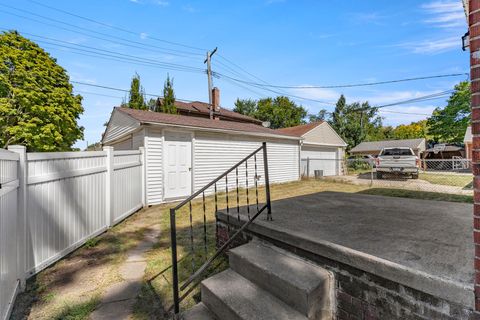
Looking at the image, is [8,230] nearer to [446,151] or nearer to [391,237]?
[391,237]

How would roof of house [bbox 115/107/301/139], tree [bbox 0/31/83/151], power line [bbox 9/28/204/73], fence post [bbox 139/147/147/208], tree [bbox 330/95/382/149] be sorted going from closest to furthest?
fence post [bbox 139/147/147/208] → roof of house [bbox 115/107/301/139] → tree [bbox 0/31/83/151] → power line [bbox 9/28/204/73] → tree [bbox 330/95/382/149]

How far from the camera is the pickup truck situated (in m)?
12.0

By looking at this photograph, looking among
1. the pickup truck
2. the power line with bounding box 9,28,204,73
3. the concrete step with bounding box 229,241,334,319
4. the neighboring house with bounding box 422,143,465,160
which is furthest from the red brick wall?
the neighboring house with bounding box 422,143,465,160

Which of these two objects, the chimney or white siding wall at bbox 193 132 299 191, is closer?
white siding wall at bbox 193 132 299 191

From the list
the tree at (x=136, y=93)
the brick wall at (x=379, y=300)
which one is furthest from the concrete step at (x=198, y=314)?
the tree at (x=136, y=93)

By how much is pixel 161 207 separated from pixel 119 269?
3970mm

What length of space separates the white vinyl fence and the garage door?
11635 mm

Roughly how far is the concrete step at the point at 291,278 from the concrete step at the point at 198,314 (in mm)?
459

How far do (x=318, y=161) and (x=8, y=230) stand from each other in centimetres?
1595

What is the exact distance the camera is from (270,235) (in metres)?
2.59

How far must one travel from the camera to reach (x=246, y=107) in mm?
38750

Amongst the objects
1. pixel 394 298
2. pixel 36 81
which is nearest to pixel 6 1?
pixel 36 81

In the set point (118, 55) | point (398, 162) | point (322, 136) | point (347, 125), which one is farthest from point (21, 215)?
point (347, 125)

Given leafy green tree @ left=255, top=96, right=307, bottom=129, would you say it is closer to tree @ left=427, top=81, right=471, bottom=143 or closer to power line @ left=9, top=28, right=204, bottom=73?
tree @ left=427, top=81, right=471, bottom=143
